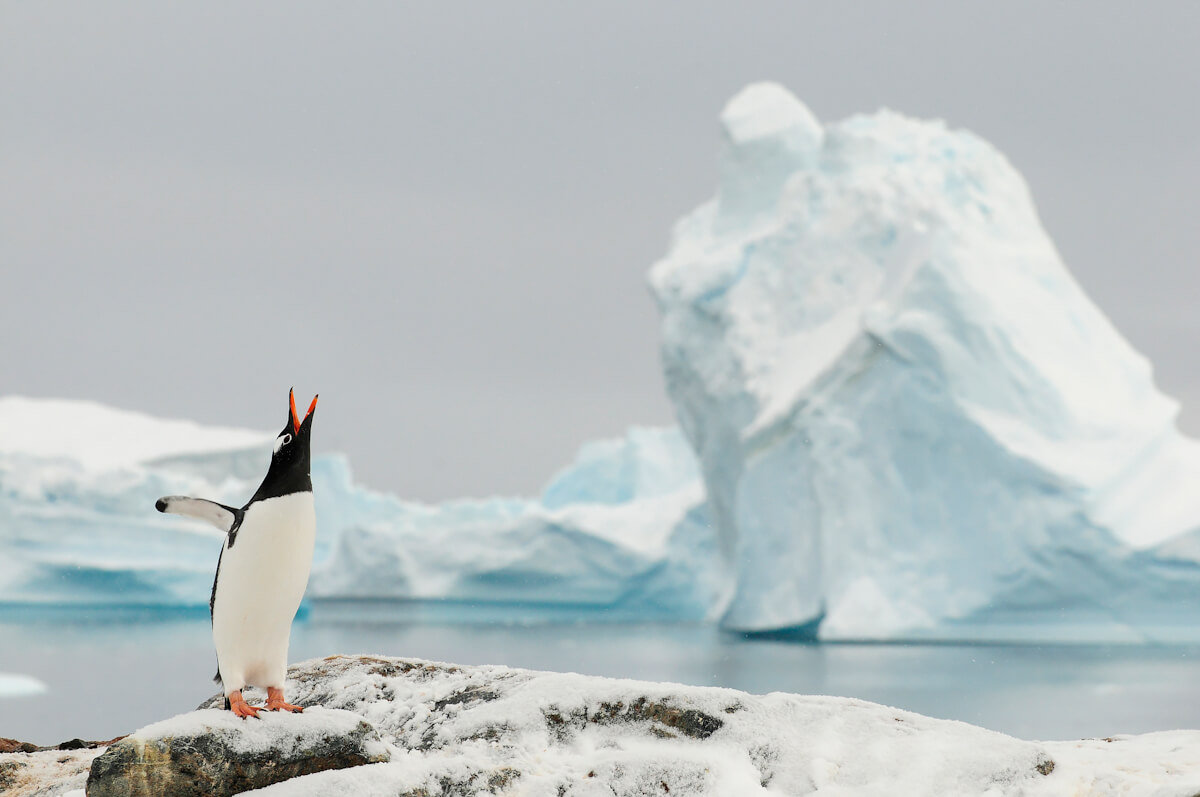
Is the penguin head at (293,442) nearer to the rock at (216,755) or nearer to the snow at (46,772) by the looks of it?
the rock at (216,755)

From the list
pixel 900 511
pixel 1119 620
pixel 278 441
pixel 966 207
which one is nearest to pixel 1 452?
pixel 900 511

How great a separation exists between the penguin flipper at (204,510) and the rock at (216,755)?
59 centimetres

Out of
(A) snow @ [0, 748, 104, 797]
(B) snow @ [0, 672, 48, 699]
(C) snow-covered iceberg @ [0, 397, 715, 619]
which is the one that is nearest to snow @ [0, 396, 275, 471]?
(C) snow-covered iceberg @ [0, 397, 715, 619]

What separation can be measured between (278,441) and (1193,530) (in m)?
16.1

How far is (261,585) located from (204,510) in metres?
0.35

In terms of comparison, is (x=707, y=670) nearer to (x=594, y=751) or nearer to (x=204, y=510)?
(x=594, y=751)

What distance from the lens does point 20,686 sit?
16062mm

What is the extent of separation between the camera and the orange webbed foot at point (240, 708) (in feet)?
10.8

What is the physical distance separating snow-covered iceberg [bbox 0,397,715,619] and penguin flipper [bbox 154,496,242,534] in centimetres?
1962

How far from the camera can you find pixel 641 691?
12.4 ft

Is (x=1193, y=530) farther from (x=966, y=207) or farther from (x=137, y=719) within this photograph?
(x=137, y=719)

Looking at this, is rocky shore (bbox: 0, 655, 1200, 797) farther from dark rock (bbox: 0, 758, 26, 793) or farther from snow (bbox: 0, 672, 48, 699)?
snow (bbox: 0, 672, 48, 699)

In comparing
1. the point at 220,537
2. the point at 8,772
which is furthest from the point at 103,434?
the point at 8,772

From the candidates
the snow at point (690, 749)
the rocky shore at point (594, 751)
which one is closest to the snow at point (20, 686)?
the rocky shore at point (594, 751)
